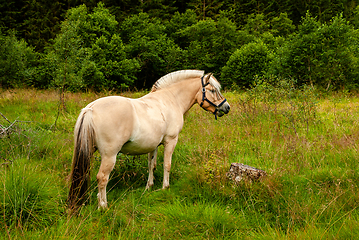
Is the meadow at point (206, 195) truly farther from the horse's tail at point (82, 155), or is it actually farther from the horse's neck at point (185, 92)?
the horse's neck at point (185, 92)

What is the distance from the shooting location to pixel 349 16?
33.3m

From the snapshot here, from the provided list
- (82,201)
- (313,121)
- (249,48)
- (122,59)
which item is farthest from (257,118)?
(122,59)

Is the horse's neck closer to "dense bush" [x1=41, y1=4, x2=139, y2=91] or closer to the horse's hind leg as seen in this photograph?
the horse's hind leg

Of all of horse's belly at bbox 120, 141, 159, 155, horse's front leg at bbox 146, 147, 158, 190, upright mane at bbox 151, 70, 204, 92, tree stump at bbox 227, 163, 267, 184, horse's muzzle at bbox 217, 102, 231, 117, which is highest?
upright mane at bbox 151, 70, 204, 92

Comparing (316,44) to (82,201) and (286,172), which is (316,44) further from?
(82,201)

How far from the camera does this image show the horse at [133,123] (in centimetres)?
293

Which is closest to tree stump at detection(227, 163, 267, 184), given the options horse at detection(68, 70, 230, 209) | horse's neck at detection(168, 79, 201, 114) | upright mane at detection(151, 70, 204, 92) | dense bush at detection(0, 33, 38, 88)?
horse at detection(68, 70, 230, 209)

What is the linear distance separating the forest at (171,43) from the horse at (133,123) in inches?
233

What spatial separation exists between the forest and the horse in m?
5.93

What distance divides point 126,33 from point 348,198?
1149 inches

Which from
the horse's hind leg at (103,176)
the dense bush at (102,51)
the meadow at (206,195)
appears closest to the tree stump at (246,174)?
the meadow at (206,195)

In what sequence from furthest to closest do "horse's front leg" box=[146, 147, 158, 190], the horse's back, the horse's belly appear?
"horse's front leg" box=[146, 147, 158, 190], the horse's belly, the horse's back

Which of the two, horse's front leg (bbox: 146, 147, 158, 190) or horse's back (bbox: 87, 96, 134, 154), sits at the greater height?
horse's back (bbox: 87, 96, 134, 154)

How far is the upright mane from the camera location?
4406mm
